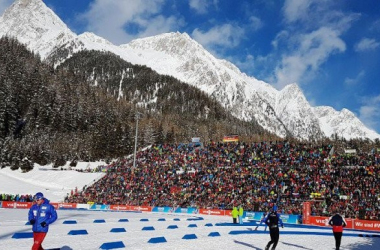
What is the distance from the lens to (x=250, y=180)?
139 ft

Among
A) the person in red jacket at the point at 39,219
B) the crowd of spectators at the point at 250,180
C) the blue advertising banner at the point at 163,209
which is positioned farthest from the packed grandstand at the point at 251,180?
the person in red jacket at the point at 39,219

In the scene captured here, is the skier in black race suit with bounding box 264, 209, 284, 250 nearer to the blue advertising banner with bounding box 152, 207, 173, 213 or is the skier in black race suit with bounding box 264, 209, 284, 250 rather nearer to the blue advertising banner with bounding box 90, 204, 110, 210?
the blue advertising banner with bounding box 152, 207, 173, 213

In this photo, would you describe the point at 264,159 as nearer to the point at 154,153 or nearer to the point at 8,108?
the point at 154,153

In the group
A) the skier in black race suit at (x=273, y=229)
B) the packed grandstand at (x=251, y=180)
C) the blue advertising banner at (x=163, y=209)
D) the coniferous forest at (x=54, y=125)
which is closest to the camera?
the skier in black race suit at (x=273, y=229)

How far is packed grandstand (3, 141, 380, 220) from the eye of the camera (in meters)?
35.0

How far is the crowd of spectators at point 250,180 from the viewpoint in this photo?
35094 millimetres

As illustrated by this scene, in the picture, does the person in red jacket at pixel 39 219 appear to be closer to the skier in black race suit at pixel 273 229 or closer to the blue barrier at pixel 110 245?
the blue barrier at pixel 110 245

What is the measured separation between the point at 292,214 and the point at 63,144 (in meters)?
65.2

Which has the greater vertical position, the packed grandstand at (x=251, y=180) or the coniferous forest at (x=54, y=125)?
the coniferous forest at (x=54, y=125)

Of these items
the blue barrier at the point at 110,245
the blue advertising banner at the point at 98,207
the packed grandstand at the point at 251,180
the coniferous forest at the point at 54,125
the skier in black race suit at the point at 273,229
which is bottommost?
the blue advertising banner at the point at 98,207

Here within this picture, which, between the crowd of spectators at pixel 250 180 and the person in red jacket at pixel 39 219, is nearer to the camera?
the person in red jacket at pixel 39 219

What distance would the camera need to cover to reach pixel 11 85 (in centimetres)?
10431

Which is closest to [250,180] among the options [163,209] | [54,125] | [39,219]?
[163,209]

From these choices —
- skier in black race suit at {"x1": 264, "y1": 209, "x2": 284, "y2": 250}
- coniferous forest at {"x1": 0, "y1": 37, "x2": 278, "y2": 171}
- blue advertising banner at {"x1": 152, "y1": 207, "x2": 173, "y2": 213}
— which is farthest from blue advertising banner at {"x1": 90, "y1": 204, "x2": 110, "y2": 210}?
skier in black race suit at {"x1": 264, "y1": 209, "x2": 284, "y2": 250}
